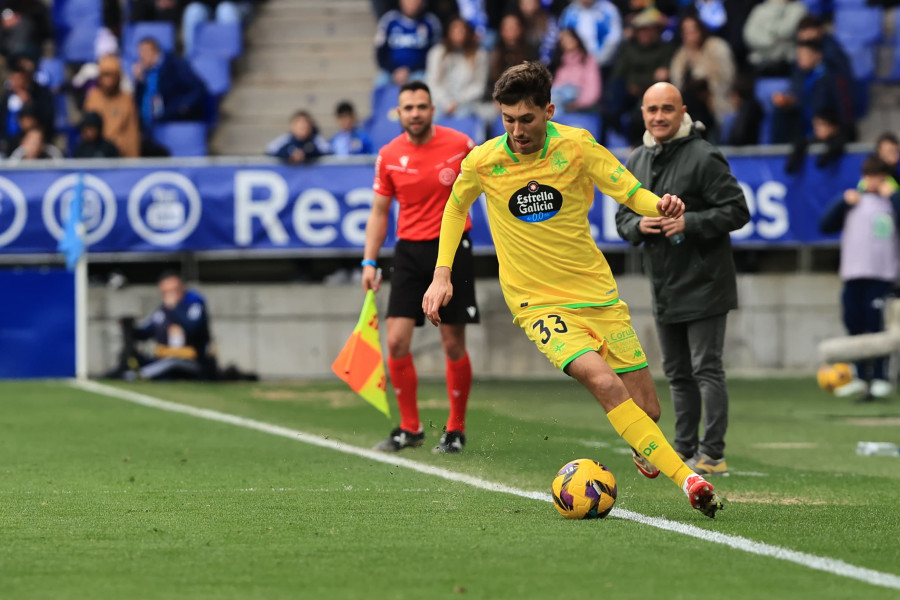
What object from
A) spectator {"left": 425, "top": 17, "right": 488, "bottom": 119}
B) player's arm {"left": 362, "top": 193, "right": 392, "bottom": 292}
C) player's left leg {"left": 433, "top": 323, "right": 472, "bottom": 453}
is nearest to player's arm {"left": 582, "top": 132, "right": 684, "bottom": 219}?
player's left leg {"left": 433, "top": 323, "right": 472, "bottom": 453}

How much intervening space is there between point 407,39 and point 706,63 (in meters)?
3.90

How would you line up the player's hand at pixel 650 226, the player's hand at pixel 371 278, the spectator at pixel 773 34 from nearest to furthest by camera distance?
the player's hand at pixel 650 226 < the player's hand at pixel 371 278 < the spectator at pixel 773 34

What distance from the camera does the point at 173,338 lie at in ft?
52.9

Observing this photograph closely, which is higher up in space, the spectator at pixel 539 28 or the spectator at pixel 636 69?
the spectator at pixel 539 28

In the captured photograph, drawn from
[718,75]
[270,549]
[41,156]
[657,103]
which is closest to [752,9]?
[718,75]

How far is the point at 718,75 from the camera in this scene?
17.6 m

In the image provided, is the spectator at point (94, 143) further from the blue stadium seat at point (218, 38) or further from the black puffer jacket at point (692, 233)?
the black puffer jacket at point (692, 233)

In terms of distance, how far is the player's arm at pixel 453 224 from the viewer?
23.3ft

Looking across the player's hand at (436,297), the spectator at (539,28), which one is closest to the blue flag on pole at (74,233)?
the spectator at (539,28)

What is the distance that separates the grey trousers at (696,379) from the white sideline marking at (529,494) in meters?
1.48

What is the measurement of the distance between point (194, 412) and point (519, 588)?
8.01 metres

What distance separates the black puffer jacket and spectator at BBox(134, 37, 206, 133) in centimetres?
1103

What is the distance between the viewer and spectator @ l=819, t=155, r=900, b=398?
47.7ft

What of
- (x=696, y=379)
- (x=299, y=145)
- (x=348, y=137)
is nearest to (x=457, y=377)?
(x=696, y=379)
